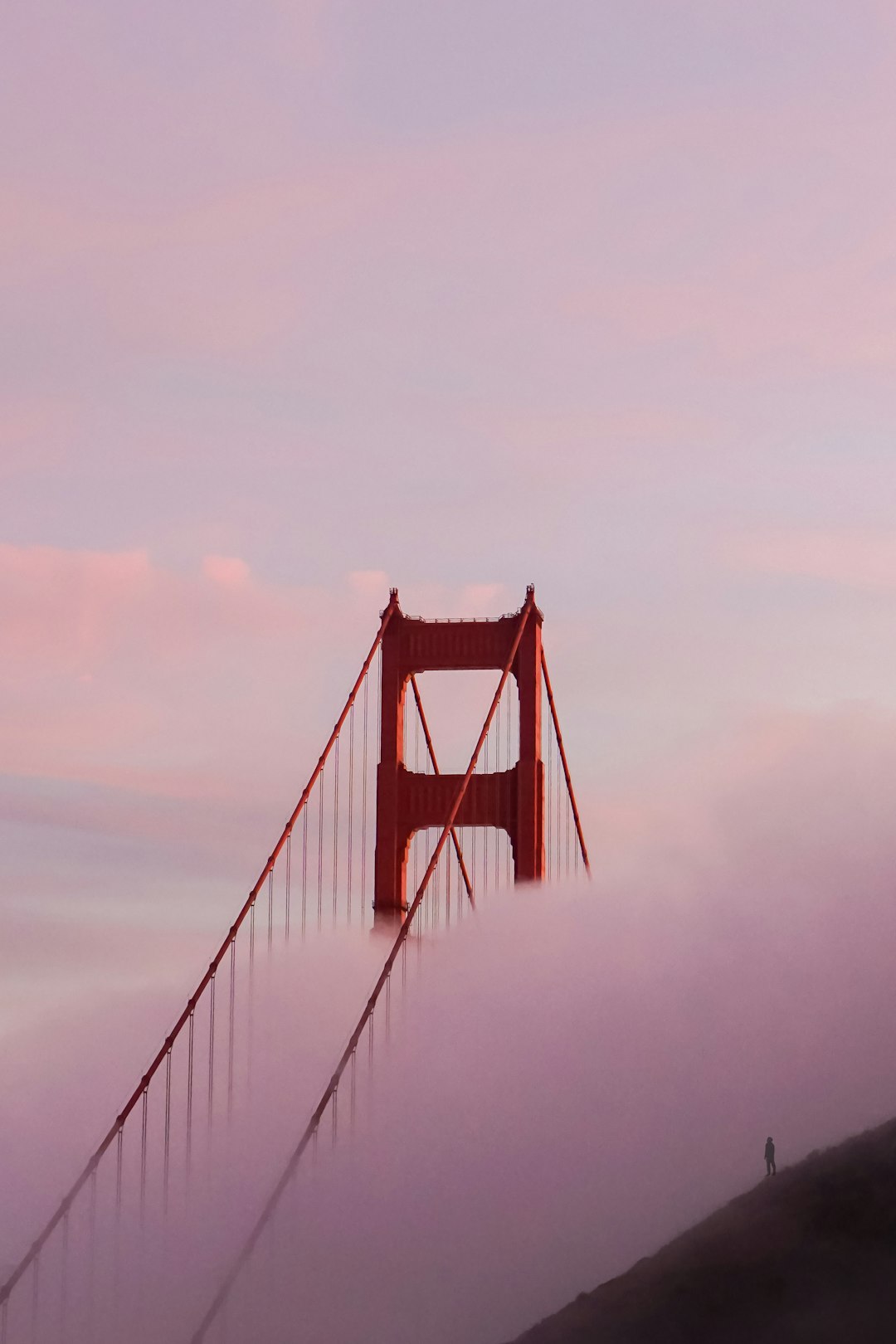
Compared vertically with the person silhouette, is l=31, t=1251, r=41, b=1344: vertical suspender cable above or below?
below

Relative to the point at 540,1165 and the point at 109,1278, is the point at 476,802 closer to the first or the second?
the point at 540,1165

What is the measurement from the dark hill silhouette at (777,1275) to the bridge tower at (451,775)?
43.7 ft

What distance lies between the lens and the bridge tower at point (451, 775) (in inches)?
1832

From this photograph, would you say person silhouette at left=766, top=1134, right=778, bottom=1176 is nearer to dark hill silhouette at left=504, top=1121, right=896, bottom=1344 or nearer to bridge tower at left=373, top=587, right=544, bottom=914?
dark hill silhouette at left=504, top=1121, right=896, bottom=1344

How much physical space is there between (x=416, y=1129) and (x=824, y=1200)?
21.9 m

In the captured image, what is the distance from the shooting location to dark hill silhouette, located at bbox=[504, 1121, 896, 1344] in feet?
98.5

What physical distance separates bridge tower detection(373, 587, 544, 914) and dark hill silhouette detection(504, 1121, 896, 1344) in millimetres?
13307

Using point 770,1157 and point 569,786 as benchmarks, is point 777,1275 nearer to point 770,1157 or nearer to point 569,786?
point 770,1157

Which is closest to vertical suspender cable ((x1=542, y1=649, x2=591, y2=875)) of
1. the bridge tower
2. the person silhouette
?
the bridge tower

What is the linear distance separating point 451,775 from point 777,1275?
60.5ft

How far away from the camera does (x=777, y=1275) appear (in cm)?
3134

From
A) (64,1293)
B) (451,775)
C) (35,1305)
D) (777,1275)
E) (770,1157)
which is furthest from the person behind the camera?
(451,775)

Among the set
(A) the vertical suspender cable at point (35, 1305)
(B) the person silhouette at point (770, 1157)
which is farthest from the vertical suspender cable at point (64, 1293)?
(B) the person silhouette at point (770, 1157)

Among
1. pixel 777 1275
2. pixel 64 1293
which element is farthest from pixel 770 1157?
pixel 64 1293
